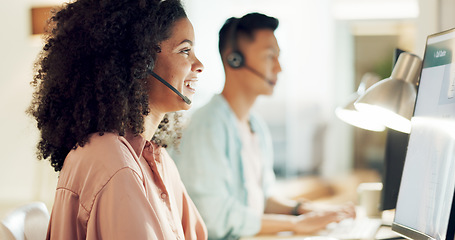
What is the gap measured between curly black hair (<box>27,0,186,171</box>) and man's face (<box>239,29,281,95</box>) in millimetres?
897

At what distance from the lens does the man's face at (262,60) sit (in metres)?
1.98

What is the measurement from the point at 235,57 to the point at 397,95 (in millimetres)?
851

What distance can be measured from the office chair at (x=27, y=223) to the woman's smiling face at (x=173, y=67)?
36 cm

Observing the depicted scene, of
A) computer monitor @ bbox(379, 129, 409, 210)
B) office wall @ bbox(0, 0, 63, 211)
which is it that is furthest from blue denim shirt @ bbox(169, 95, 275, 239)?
office wall @ bbox(0, 0, 63, 211)

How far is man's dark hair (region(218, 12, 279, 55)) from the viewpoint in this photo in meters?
1.98

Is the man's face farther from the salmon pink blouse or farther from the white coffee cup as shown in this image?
the salmon pink blouse

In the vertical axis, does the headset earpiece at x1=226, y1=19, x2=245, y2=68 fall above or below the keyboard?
above

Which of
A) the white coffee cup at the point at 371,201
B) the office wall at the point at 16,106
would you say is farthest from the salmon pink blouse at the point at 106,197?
the office wall at the point at 16,106

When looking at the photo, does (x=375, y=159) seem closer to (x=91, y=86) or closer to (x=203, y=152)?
(x=203, y=152)

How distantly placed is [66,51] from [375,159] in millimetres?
6686

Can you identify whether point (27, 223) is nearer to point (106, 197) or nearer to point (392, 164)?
point (106, 197)

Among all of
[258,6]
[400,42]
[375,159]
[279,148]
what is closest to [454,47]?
[258,6]

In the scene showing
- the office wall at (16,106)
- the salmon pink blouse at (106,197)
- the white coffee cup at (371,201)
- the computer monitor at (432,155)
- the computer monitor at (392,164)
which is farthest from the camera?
the office wall at (16,106)

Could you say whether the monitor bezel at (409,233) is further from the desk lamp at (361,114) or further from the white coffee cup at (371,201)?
the white coffee cup at (371,201)
